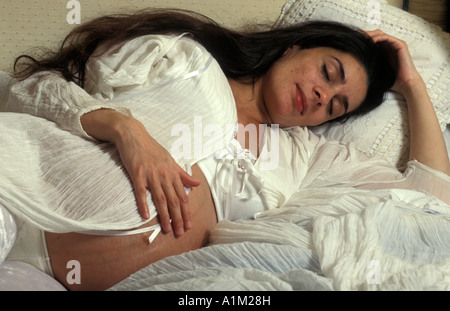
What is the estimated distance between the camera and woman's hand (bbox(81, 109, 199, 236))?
3.33 ft

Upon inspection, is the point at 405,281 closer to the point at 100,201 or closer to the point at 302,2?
the point at 100,201

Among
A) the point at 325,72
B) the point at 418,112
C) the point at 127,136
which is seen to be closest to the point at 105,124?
the point at 127,136

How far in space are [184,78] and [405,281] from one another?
0.65 m

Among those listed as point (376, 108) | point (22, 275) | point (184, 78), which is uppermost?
point (184, 78)

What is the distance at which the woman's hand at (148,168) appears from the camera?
39.9 inches

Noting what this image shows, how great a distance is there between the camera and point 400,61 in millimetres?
1491

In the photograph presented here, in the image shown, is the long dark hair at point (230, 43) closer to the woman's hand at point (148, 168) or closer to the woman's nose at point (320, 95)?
the woman's nose at point (320, 95)

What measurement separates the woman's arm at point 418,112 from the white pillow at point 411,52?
4 cm

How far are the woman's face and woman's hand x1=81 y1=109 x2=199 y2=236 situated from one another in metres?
0.40

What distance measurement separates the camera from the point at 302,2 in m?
1.58

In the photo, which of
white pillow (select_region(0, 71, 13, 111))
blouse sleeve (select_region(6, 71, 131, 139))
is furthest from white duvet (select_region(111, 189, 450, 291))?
white pillow (select_region(0, 71, 13, 111))

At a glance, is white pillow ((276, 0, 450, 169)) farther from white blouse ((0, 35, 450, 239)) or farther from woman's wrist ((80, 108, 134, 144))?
woman's wrist ((80, 108, 134, 144))
